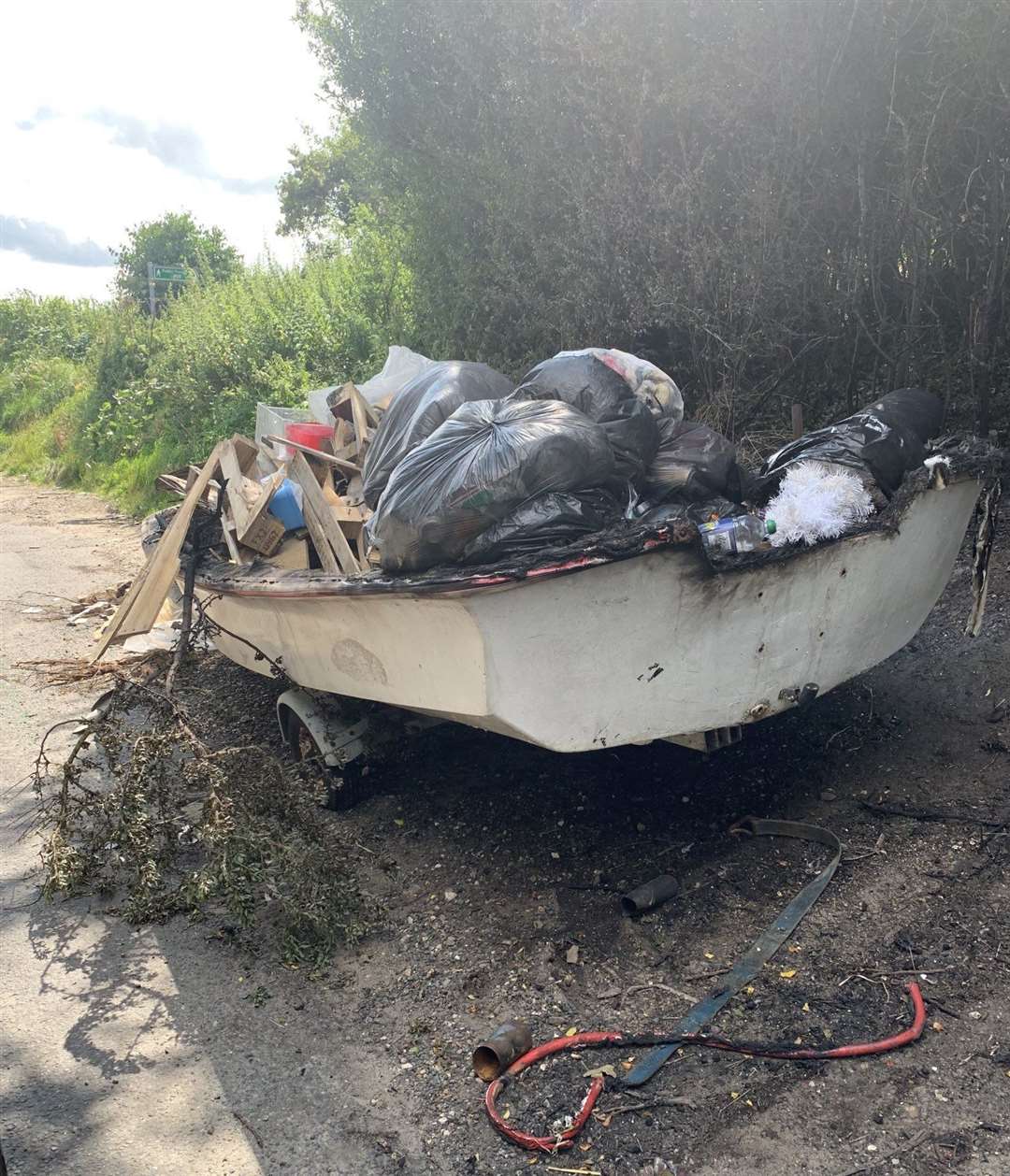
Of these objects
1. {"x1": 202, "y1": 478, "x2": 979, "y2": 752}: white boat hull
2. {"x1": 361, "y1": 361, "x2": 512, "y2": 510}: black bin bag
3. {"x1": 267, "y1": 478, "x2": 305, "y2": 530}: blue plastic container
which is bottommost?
{"x1": 202, "y1": 478, "x2": 979, "y2": 752}: white boat hull

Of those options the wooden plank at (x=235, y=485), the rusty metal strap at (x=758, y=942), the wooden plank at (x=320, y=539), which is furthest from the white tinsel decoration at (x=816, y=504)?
the wooden plank at (x=235, y=485)

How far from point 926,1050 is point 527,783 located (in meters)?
1.88

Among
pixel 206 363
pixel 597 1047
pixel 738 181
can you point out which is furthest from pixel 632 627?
pixel 206 363

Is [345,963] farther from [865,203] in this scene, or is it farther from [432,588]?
[865,203]

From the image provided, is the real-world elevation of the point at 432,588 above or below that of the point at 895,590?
above

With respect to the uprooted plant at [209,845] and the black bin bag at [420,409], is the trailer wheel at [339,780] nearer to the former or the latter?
the uprooted plant at [209,845]

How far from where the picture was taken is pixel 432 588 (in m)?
2.66

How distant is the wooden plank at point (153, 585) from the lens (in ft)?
12.9

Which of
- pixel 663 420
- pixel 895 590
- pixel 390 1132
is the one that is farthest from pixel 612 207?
pixel 390 1132

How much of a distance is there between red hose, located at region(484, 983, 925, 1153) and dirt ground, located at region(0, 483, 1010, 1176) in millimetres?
25

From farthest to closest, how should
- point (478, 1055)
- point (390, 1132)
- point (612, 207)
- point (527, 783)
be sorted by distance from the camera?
point (612, 207) → point (527, 783) → point (478, 1055) → point (390, 1132)

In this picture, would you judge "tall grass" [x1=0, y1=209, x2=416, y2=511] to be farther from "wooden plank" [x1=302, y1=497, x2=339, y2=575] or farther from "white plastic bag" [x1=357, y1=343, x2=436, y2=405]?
"wooden plank" [x1=302, y1=497, x2=339, y2=575]

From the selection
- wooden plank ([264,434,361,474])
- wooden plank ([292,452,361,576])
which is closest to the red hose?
wooden plank ([292,452,361,576])

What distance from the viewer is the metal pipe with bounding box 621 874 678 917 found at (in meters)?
2.94
